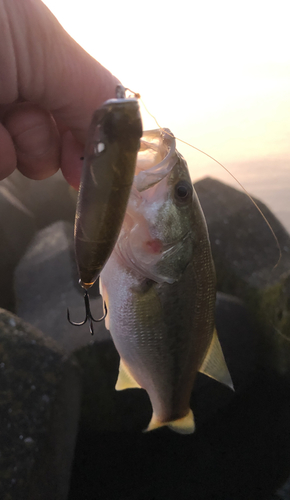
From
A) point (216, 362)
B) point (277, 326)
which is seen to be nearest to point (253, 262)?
point (277, 326)

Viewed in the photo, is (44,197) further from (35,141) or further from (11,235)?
(35,141)

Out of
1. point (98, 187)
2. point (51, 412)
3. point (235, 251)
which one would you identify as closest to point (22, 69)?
point (98, 187)

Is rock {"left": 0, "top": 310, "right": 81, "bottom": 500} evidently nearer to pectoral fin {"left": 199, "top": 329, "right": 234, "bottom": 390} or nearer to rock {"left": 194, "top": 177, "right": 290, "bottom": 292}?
pectoral fin {"left": 199, "top": 329, "right": 234, "bottom": 390}

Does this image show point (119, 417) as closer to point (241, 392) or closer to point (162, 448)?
point (162, 448)

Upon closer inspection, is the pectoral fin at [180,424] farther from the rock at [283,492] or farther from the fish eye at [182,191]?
the rock at [283,492]

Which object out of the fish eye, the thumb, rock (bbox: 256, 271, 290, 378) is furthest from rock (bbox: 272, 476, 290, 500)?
the thumb

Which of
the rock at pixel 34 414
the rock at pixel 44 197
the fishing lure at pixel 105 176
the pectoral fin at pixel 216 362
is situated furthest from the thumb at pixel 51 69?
the rock at pixel 44 197

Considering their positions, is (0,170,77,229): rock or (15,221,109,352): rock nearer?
(15,221,109,352): rock

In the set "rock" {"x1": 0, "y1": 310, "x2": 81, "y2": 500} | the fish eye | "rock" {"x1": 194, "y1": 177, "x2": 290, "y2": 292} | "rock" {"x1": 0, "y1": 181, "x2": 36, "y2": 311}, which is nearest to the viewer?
the fish eye
